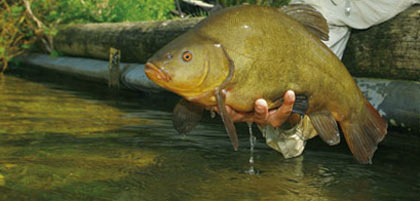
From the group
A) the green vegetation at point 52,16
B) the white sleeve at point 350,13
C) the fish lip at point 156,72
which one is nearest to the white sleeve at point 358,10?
the white sleeve at point 350,13

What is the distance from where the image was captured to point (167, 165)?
3.90 m

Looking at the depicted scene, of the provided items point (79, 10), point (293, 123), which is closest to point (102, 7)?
point (79, 10)

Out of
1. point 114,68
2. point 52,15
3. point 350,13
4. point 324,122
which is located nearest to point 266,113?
point 324,122

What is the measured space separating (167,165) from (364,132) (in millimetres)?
1508

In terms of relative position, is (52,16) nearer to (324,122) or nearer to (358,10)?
(358,10)

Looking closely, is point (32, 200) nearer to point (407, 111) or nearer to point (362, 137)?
point (362, 137)

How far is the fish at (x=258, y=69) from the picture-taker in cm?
227

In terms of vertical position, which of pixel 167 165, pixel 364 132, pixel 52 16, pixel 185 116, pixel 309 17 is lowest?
pixel 167 165

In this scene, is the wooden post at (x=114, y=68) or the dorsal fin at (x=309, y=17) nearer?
the dorsal fin at (x=309, y=17)

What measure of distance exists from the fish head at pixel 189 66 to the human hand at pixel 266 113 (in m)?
0.24

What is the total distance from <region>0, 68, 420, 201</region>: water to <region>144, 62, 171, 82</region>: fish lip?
1116 millimetres

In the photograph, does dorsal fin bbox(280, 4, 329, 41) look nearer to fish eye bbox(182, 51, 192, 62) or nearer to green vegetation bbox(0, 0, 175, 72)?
fish eye bbox(182, 51, 192, 62)

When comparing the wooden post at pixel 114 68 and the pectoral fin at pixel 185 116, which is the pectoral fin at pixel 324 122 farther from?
the wooden post at pixel 114 68

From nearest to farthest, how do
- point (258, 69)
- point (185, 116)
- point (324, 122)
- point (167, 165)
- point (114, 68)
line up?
point (258, 69) < point (185, 116) < point (324, 122) < point (167, 165) < point (114, 68)
